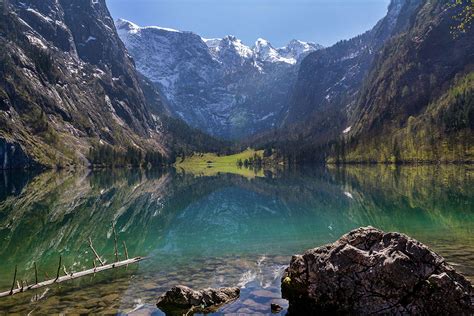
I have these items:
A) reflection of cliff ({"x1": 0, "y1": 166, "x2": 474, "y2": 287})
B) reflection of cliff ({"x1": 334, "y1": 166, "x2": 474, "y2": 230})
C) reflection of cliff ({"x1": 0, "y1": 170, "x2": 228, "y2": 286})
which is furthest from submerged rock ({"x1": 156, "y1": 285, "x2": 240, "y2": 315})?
reflection of cliff ({"x1": 334, "y1": 166, "x2": 474, "y2": 230})

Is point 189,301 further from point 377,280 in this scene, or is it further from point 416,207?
point 416,207

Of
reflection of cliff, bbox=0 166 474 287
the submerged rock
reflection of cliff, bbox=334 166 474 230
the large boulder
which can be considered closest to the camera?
the large boulder

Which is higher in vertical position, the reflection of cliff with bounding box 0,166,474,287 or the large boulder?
the large boulder

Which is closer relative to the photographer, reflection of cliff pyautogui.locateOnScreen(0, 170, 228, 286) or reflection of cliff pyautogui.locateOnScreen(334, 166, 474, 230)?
reflection of cliff pyautogui.locateOnScreen(0, 170, 228, 286)

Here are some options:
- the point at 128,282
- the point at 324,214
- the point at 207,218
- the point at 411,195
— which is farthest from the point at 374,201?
the point at 128,282

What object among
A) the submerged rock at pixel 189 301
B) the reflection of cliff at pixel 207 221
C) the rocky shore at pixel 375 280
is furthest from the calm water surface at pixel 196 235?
the rocky shore at pixel 375 280

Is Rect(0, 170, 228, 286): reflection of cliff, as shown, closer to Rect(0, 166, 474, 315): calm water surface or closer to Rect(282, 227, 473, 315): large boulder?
Rect(0, 166, 474, 315): calm water surface
